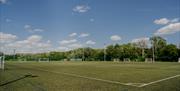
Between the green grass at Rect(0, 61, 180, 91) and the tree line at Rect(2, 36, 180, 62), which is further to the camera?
the tree line at Rect(2, 36, 180, 62)

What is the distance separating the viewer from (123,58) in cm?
10250

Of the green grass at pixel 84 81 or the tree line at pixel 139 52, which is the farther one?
the tree line at pixel 139 52

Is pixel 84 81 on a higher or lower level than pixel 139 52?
lower

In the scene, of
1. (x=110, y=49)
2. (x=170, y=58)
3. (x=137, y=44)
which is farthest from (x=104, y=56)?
(x=170, y=58)

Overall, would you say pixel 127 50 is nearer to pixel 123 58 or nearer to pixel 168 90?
pixel 123 58

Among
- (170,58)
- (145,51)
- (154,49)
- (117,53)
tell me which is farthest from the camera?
(117,53)

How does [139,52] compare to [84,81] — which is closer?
[84,81]

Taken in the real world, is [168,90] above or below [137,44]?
below

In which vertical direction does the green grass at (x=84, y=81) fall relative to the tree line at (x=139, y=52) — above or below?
below

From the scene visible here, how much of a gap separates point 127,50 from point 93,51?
31999 millimetres

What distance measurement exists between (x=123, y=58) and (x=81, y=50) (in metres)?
40.8

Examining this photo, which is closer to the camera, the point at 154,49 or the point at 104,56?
the point at 154,49

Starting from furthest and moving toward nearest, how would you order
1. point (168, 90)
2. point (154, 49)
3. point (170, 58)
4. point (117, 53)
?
point (117, 53), point (154, 49), point (170, 58), point (168, 90)

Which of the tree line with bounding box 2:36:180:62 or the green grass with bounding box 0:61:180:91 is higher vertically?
the tree line with bounding box 2:36:180:62
